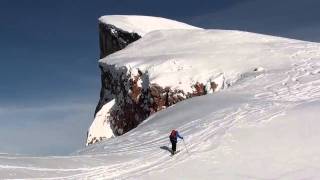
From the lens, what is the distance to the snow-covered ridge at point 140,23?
6475 cm

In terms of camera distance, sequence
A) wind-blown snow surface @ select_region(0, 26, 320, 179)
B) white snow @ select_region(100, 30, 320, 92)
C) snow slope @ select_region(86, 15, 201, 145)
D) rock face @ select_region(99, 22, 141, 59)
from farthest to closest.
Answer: rock face @ select_region(99, 22, 141, 59) < snow slope @ select_region(86, 15, 201, 145) < white snow @ select_region(100, 30, 320, 92) < wind-blown snow surface @ select_region(0, 26, 320, 179)

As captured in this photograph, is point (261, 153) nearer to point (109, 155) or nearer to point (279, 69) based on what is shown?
point (109, 155)

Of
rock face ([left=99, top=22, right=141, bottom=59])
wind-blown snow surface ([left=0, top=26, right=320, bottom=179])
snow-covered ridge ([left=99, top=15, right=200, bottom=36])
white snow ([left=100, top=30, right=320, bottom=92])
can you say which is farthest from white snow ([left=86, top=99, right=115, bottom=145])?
snow-covered ridge ([left=99, top=15, right=200, bottom=36])

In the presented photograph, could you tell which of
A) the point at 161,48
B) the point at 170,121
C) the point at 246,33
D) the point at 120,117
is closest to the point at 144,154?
Answer: the point at 170,121

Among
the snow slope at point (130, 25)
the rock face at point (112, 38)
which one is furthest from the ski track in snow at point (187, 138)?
the rock face at point (112, 38)

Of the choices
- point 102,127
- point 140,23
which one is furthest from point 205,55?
point 140,23

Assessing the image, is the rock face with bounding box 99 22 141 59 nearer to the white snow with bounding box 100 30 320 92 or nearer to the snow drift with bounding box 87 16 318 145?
the white snow with bounding box 100 30 320 92

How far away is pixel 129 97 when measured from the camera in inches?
1812

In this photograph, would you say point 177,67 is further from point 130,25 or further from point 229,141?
point 130,25

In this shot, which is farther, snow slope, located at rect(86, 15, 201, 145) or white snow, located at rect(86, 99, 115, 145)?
snow slope, located at rect(86, 15, 201, 145)

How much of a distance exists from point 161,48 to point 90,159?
30.6m

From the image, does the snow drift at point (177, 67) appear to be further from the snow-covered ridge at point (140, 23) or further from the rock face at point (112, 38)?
the snow-covered ridge at point (140, 23)

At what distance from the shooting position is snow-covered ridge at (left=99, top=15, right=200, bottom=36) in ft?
212

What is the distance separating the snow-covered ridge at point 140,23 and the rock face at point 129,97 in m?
10.5
